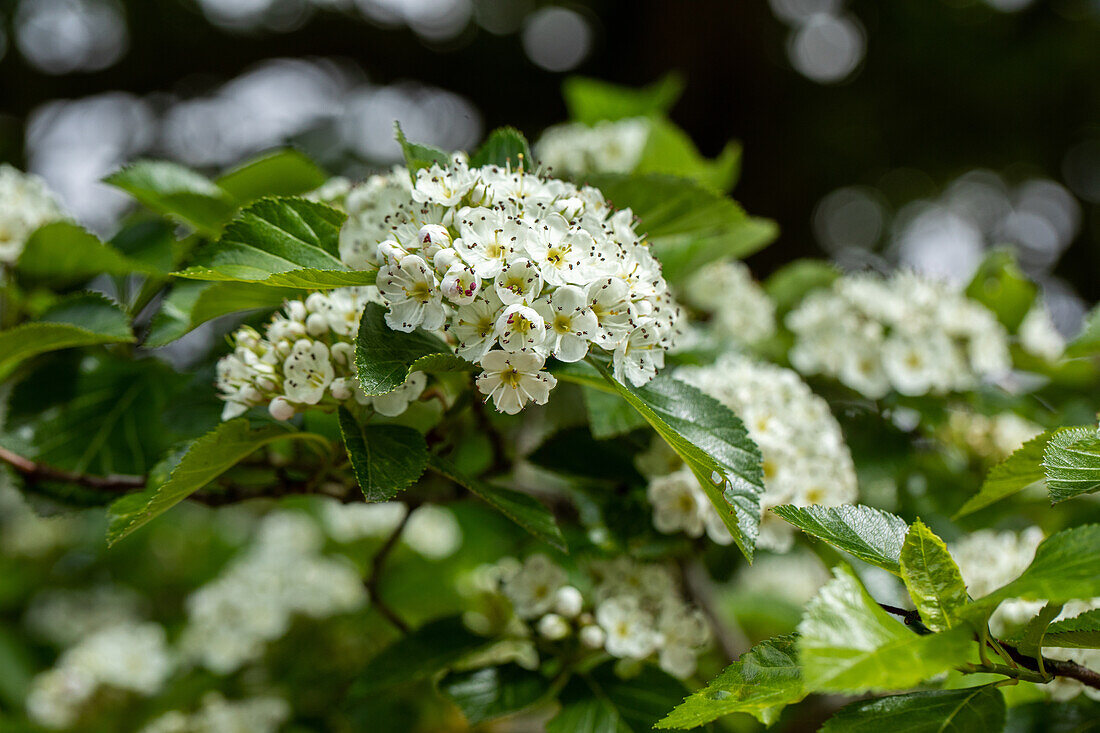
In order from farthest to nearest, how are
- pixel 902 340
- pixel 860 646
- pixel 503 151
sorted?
pixel 902 340 → pixel 503 151 → pixel 860 646

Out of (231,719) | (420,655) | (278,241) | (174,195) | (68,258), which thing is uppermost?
(278,241)

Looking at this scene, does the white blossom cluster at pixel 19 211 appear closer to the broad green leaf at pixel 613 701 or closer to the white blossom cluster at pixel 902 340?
the broad green leaf at pixel 613 701

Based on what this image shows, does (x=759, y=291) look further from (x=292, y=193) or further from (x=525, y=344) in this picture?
(x=525, y=344)

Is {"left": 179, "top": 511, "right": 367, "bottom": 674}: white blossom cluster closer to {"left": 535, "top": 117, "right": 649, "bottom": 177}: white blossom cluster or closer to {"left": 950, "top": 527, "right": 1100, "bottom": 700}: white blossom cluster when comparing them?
{"left": 535, "top": 117, "right": 649, "bottom": 177}: white blossom cluster

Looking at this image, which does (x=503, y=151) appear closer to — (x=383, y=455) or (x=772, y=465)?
(x=383, y=455)

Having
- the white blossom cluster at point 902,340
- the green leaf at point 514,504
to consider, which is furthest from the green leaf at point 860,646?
the white blossom cluster at point 902,340

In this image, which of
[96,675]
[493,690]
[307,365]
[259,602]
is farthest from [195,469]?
[96,675]
